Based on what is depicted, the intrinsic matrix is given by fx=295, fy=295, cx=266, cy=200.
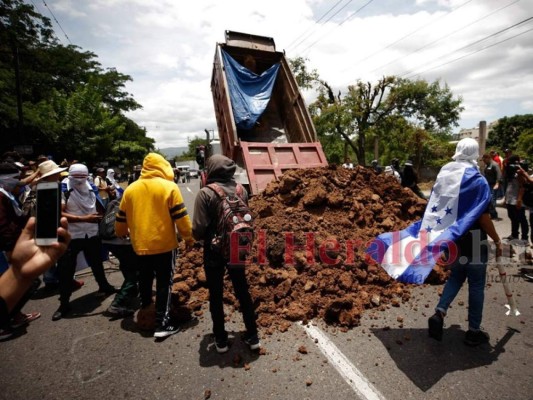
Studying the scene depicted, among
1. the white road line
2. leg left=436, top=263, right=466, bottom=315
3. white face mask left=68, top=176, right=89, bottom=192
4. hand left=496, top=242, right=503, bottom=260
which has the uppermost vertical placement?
white face mask left=68, top=176, right=89, bottom=192

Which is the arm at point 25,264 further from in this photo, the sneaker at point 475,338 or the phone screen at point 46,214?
the sneaker at point 475,338

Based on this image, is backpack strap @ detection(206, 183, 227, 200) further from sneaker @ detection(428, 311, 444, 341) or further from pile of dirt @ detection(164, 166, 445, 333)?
sneaker @ detection(428, 311, 444, 341)

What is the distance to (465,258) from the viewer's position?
9.18 feet

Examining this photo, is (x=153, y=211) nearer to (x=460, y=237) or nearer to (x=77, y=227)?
(x=77, y=227)

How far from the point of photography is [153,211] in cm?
301

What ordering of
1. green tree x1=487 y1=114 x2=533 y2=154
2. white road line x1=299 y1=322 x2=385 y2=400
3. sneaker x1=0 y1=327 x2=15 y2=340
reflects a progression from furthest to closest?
green tree x1=487 y1=114 x2=533 y2=154
sneaker x1=0 y1=327 x2=15 y2=340
white road line x1=299 y1=322 x2=385 y2=400

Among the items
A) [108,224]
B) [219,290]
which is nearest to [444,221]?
[219,290]

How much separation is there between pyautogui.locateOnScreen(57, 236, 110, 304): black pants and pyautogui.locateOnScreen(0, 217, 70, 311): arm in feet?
9.54

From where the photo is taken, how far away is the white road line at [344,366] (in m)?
2.29

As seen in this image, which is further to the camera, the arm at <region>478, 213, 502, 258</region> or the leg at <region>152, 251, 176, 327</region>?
the leg at <region>152, 251, 176, 327</region>

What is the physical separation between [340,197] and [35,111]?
18.1 meters

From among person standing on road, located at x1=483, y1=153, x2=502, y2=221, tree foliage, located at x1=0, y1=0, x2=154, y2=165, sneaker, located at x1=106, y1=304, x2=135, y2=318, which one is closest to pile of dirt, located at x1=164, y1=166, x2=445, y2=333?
sneaker, located at x1=106, y1=304, x2=135, y2=318

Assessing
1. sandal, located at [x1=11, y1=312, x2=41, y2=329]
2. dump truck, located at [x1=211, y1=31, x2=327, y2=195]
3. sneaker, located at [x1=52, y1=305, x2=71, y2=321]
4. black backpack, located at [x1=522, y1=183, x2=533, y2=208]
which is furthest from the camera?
dump truck, located at [x1=211, y1=31, x2=327, y2=195]

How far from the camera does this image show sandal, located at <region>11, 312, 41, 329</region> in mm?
3457
